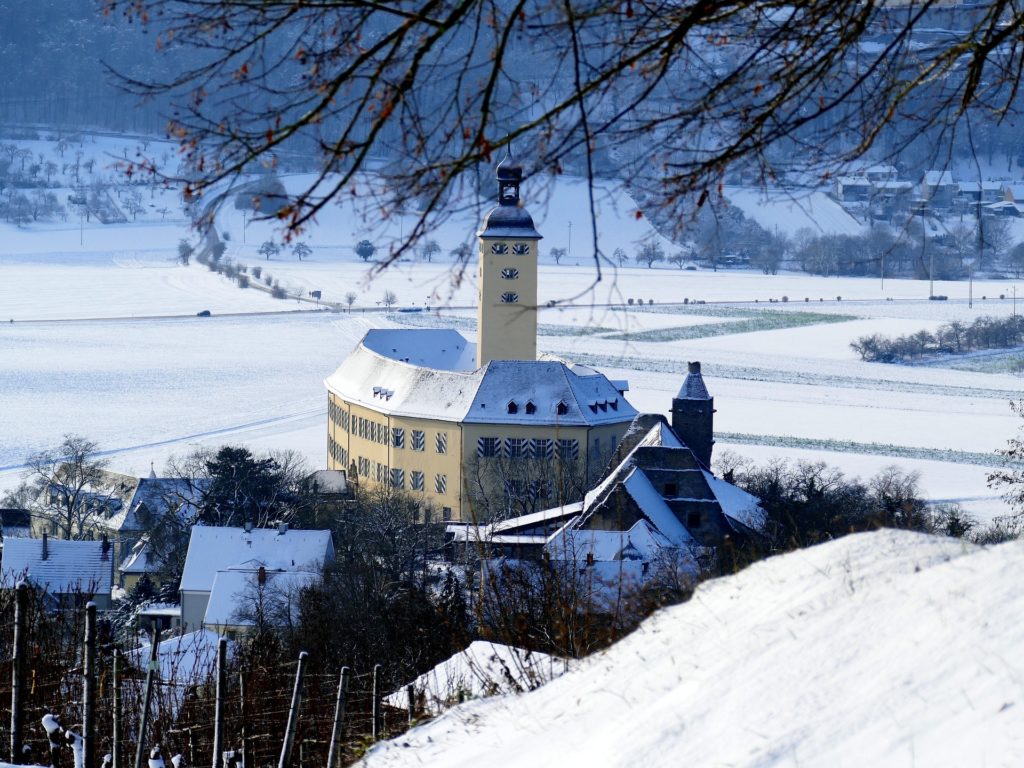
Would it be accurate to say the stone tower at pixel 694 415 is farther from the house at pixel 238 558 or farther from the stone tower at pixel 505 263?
the stone tower at pixel 505 263

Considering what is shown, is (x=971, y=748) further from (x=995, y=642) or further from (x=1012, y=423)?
(x=1012, y=423)

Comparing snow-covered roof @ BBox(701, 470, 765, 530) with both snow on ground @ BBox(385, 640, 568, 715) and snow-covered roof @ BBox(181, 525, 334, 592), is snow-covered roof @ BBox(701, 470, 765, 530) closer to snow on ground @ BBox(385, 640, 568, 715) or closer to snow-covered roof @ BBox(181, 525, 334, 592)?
snow-covered roof @ BBox(181, 525, 334, 592)

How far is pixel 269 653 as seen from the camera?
20.2 m

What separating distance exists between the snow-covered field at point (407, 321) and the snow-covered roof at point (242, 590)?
583 centimetres

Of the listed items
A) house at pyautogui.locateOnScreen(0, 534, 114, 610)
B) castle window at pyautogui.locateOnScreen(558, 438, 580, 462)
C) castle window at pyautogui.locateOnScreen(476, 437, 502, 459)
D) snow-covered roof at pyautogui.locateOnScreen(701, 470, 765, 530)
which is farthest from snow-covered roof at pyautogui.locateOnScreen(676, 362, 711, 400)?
house at pyautogui.locateOnScreen(0, 534, 114, 610)

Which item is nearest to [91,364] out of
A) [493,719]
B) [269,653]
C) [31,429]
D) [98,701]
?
[31,429]

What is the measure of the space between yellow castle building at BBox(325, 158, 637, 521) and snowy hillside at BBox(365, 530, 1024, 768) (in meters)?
39.9

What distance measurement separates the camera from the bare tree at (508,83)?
21.7 ft

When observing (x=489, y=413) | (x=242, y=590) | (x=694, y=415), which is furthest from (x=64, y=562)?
(x=489, y=413)

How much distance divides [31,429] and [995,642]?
5405 cm

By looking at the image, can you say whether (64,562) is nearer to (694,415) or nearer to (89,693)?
(694,415)

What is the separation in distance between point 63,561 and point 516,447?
19.1m

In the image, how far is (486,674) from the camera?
10102 millimetres

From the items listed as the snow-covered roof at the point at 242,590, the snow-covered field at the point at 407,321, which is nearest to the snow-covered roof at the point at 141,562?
the snow-covered roof at the point at 242,590
